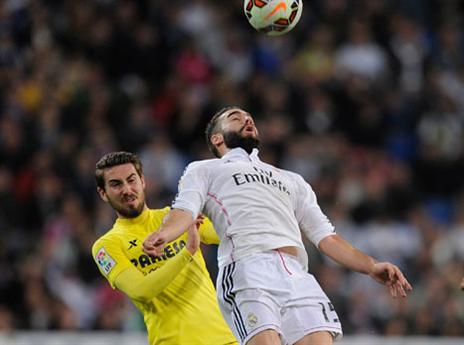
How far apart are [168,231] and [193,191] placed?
497 millimetres

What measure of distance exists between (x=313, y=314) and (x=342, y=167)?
763cm

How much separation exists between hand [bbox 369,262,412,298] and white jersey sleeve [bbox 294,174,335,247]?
567mm

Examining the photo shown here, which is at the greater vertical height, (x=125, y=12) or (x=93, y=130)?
(x=125, y=12)

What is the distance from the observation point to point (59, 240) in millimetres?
13469

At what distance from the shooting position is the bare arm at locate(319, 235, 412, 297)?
6.57 meters

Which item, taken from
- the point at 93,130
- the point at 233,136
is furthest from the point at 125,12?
the point at 233,136

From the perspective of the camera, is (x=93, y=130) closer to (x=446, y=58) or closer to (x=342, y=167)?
(x=342, y=167)

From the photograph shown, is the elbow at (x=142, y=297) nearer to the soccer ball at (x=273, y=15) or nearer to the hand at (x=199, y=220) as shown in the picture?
the hand at (x=199, y=220)

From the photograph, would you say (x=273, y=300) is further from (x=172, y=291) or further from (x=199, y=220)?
(x=172, y=291)

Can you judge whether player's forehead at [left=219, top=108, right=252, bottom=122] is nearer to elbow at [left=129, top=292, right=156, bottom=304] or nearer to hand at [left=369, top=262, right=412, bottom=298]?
elbow at [left=129, top=292, right=156, bottom=304]

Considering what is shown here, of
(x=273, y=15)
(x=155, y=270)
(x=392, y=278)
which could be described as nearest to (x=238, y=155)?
(x=155, y=270)

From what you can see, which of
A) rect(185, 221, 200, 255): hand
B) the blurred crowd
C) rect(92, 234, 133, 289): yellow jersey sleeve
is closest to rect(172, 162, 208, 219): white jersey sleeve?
rect(185, 221, 200, 255): hand

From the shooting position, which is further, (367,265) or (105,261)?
(105,261)

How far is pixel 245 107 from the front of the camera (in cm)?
1463
